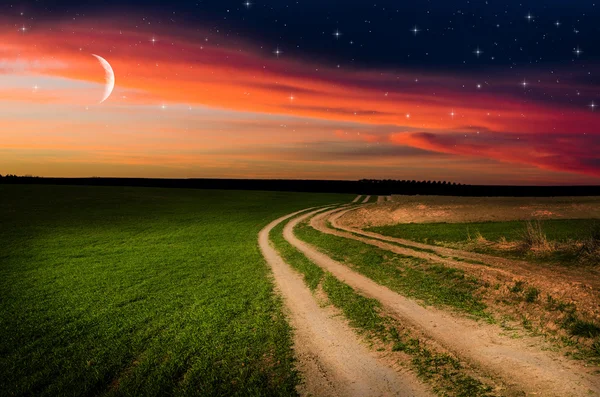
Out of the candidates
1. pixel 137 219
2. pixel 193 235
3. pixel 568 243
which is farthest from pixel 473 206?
pixel 137 219

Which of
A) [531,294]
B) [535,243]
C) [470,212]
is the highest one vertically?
[470,212]

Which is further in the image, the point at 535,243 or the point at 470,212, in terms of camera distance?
the point at 470,212

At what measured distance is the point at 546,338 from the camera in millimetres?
10570

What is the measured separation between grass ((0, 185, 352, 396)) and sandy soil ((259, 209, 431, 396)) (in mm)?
417

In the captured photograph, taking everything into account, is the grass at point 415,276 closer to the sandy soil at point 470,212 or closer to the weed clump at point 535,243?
the weed clump at point 535,243

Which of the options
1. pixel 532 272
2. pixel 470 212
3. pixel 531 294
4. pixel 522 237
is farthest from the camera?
pixel 470 212

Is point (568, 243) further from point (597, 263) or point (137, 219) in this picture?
point (137, 219)

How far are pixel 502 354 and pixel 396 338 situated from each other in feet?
8.32

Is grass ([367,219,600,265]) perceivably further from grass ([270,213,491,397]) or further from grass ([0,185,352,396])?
grass ([0,185,352,396])

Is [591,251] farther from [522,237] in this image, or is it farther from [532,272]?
[532,272]

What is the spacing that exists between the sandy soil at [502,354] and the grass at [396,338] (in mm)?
548

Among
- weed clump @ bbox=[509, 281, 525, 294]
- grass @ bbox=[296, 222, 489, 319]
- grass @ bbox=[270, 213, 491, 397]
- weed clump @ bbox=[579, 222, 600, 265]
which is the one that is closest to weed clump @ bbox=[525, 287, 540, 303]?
weed clump @ bbox=[509, 281, 525, 294]

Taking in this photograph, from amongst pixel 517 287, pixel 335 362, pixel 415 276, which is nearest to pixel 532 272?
pixel 517 287

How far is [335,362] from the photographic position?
9500mm
